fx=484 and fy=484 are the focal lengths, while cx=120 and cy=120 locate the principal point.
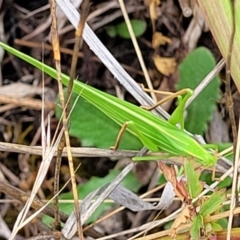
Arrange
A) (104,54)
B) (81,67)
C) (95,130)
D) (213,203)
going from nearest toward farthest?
(213,203), (104,54), (95,130), (81,67)

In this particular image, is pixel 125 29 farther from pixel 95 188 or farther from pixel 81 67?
pixel 95 188

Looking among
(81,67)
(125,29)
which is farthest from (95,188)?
(125,29)

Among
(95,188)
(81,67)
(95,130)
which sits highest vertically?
(81,67)

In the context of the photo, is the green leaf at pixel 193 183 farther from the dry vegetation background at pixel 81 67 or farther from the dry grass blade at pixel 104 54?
the dry vegetation background at pixel 81 67

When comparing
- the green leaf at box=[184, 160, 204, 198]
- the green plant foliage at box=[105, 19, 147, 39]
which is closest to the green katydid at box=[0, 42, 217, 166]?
the green leaf at box=[184, 160, 204, 198]

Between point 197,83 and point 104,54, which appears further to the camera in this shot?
point 197,83

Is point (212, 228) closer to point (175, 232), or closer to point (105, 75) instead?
point (175, 232)
